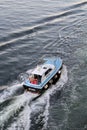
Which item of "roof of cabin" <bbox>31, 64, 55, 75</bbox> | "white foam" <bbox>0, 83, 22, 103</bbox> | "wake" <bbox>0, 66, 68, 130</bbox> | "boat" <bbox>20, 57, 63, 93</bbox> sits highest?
"roof of cabin" <bbox>31, 64, 55, 75</bbox>

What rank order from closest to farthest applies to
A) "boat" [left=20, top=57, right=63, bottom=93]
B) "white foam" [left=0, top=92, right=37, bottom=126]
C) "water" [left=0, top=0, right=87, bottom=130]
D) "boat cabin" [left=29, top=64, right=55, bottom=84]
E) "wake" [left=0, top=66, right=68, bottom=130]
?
1. "wake" [left=0, top=66, right=68, bottom=130]
2. "white foam" [left=0, top=92, right=37, bottom=126]
3. "water" [left=0, top=0, right=87, bottom=130]
4. "boat" [left=20, top=57, right=63, bottom=93]
5. "boat cabin" [left=29, top=64, right=55, bottom=84]

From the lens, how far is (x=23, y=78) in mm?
38812

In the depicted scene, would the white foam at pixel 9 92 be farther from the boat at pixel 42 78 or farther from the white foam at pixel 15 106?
the boat at pixel 42 78

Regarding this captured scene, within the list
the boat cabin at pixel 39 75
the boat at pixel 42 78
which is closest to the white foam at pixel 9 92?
the boat at pixel 42 78

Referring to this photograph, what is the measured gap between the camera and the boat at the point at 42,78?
34594mm

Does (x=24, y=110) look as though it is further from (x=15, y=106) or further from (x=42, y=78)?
(x=42, y=78)

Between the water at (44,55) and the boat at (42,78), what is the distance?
95 cm

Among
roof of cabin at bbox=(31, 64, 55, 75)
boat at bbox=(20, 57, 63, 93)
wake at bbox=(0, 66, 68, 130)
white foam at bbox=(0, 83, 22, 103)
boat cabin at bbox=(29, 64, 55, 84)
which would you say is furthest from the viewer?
roof of cabin at bbox=(31, 64, 55, 75)

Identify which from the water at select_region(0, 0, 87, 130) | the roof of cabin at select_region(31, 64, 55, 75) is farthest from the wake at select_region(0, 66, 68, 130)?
the roof of cabin at select_region(31, 64, 55, 75)

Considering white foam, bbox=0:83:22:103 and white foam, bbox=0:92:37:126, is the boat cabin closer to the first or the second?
white foam, bbox=0:92:37:126

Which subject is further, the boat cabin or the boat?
the boat cabin

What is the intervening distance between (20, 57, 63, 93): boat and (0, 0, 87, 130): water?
3.11 feet

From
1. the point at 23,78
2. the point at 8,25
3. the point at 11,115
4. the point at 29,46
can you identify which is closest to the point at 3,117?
the point at 11,115

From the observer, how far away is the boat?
3459 cm
